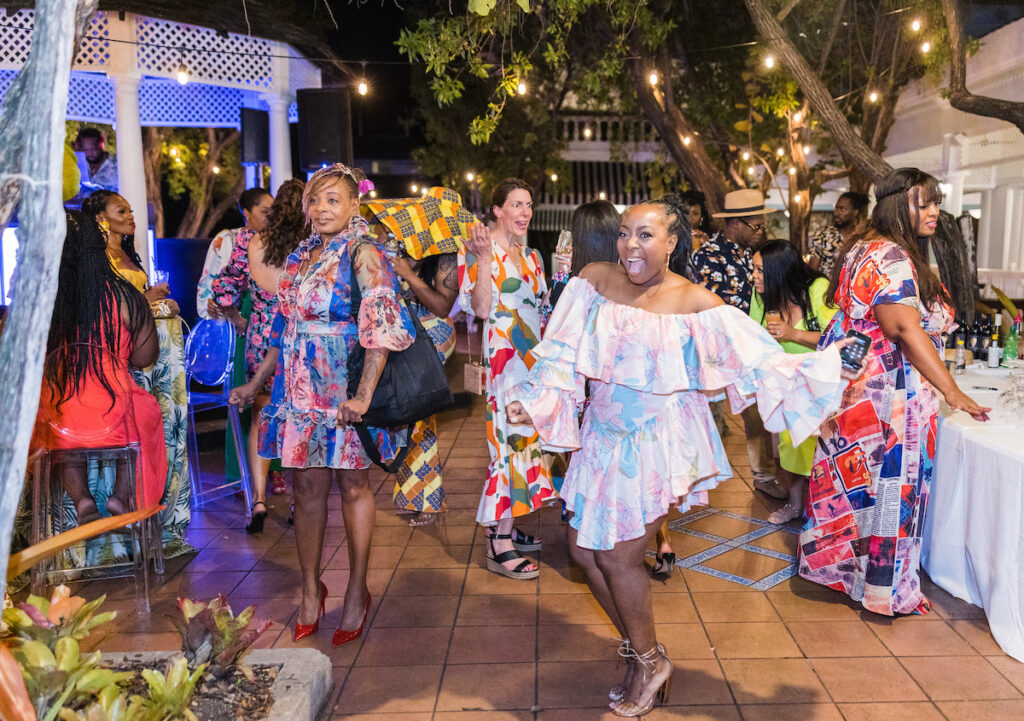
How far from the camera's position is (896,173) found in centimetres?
404

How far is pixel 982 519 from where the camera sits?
394 centimetres

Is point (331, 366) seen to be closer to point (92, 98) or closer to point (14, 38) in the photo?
point (14, 38)

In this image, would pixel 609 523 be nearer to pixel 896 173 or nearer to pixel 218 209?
pixel 896 173

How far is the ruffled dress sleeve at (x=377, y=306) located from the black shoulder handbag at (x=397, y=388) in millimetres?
44

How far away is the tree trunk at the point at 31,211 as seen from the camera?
171 cm

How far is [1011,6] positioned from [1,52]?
12295 millimetres

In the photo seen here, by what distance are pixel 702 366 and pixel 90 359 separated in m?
2.87

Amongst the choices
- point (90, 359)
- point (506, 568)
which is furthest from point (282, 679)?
point (90, 359)

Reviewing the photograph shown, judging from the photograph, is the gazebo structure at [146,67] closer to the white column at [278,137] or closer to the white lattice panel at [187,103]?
the white column at [278,137]

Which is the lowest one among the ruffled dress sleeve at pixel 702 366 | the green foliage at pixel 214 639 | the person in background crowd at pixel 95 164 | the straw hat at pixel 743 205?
the green foliage at pixel 214 639

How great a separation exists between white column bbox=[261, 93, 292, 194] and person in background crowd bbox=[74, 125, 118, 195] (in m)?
1.95

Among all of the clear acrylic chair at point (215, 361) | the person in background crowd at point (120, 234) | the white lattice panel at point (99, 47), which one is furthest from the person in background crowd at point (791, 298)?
the white lattice panel at point (99, 47)

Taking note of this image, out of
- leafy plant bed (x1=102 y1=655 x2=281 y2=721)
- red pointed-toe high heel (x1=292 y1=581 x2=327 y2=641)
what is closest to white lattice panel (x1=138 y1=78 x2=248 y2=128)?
red pointed-toe high heel (x1=292 y1=581 x2=327 y2=641)

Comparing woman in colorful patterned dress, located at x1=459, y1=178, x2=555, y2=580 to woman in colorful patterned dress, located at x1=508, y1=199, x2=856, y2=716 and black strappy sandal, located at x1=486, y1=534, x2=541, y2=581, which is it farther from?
woman in colorful patterned dress, located at x1=508, y1=199, x2=856, y2=716
